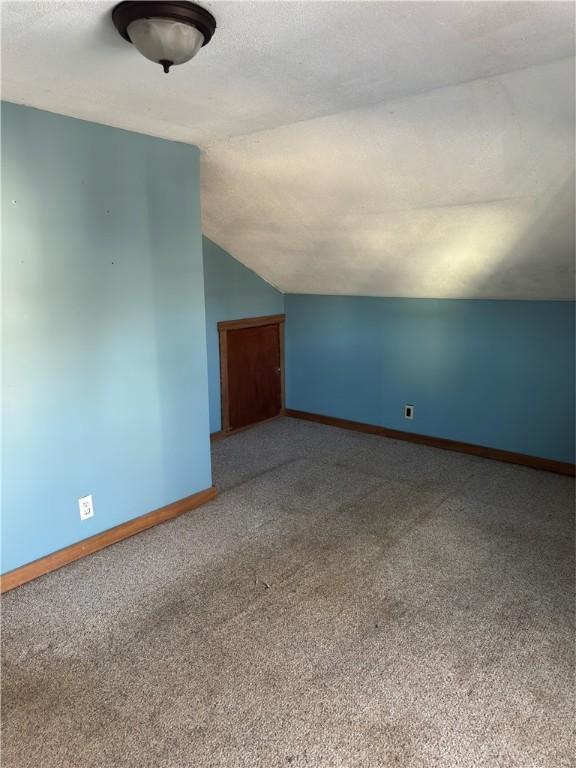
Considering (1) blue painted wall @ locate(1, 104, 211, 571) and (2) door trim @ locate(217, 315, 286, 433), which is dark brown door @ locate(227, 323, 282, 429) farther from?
(1) blue painted wall @ locate(1, 104, 211, 571)

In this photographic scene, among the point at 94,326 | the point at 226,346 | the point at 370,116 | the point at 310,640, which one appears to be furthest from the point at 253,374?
the point at 310,640

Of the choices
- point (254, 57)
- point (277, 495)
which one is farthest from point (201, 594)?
point (254, 57)

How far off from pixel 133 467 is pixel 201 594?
0.83 m

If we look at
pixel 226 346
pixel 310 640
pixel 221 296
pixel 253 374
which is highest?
pixel 221 296

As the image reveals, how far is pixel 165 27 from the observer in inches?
60.5

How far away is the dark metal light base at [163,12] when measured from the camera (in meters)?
1.49

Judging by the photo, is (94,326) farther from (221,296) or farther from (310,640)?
(221,296)

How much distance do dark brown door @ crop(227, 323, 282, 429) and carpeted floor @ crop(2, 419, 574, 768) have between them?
142 cm

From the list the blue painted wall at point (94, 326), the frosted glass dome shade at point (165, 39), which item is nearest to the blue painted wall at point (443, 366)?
the blue painted wall at point (94, 326)

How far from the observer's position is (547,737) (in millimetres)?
1736

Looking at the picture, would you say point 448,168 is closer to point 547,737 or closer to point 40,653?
point 547,737

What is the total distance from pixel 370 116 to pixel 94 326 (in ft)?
5.26

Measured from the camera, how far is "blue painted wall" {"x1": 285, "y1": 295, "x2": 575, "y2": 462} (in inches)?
148

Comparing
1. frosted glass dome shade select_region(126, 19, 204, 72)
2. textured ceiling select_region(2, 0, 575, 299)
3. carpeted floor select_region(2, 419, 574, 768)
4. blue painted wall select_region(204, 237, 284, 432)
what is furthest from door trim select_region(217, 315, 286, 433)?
frosted glass dome shade select_region(126, 19, 204, 72)
